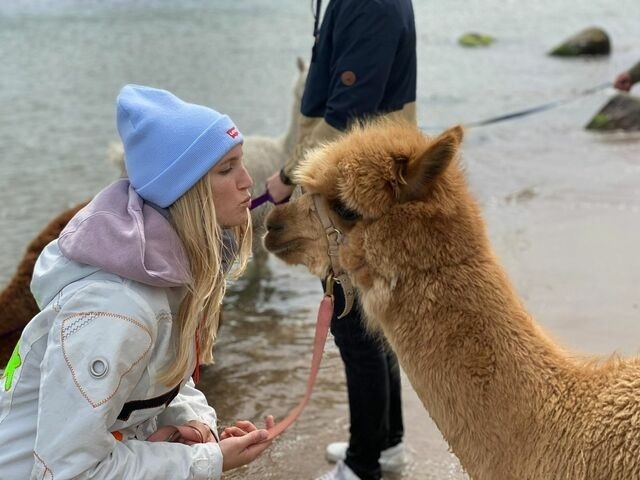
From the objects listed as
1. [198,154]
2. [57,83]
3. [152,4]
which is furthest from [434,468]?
[152,4]

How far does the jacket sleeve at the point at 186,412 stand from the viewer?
7.72 feet

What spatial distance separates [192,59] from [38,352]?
655 inches

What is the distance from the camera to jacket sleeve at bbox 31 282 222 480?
182 cm

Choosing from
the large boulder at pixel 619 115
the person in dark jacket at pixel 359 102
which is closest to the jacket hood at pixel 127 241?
the person in dark jacket at pixel 359 102

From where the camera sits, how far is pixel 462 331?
1972mm

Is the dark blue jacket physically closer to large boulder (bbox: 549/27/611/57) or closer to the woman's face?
the woman's face

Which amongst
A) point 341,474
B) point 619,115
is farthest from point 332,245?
point 619,115

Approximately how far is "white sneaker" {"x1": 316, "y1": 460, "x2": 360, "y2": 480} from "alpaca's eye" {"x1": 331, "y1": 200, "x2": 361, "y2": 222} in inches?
53.5

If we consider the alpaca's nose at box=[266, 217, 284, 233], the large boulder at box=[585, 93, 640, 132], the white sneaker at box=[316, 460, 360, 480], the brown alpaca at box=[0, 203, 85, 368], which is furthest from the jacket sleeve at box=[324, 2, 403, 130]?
the large boulder at box=[585, 93, 640, 132]

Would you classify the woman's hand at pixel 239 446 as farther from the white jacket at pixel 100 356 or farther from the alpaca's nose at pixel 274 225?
the alpaca's nose at pixel 274 225

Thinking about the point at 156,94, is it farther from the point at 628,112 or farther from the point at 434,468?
the point at 628,112

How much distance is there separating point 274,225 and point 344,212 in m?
0.28

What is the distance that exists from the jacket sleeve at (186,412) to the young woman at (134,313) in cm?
11

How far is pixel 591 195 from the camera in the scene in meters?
7.34
